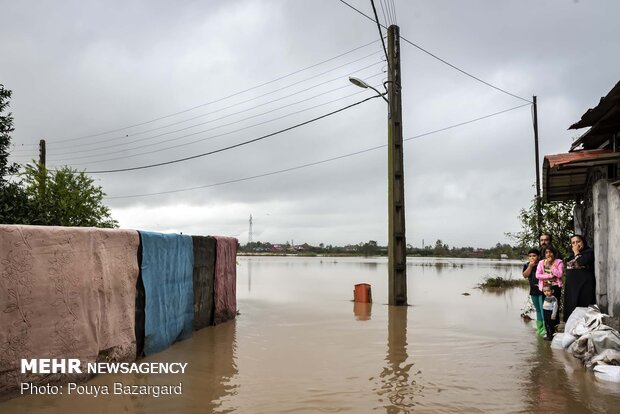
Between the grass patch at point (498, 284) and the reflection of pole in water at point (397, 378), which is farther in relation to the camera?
the grass patch at point (498, 284)

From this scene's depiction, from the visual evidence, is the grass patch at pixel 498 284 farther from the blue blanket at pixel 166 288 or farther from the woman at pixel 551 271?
the blue blanket at pixel 166 288

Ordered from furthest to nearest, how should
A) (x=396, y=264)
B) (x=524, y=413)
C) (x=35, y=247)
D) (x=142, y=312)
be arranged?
(x=396, y=264), (x=142, y=312), (x=35, y=247), (x=524, y=413)

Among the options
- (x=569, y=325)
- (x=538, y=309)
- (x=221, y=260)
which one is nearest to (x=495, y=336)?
(x=538, y=309)

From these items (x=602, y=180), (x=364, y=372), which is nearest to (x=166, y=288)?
(x=364, y=372)

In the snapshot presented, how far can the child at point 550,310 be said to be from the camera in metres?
8.32

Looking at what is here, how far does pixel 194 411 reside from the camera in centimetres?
493

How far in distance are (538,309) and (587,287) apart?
131cm

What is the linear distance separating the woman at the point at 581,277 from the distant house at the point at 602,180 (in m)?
0.11

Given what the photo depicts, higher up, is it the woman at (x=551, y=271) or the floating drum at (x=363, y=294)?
the woman at (x=551, y=271)

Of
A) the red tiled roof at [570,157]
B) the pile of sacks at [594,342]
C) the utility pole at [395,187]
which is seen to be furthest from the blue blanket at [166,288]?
the red tiled roof at [570,157]

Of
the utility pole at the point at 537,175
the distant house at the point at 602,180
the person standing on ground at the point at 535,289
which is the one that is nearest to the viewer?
the distant house at the point at 602,180

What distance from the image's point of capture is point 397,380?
6.23 metres

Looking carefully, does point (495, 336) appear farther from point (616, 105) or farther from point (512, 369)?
point (616, 105)

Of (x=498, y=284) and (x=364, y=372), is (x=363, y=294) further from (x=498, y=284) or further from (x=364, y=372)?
(x=498, y=284)
